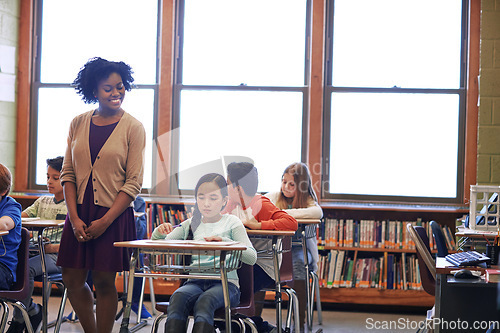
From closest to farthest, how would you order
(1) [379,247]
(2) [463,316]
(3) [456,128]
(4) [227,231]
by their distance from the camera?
1. (2) [463,316]
2. (4) [227,231]
3. (1) [379,247]
4. (3) [456,128]

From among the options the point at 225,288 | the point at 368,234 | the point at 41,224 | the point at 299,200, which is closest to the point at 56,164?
the point at 41,224

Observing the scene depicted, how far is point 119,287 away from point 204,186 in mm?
2625

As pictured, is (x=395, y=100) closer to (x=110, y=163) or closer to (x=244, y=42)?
(x=244, y=42)

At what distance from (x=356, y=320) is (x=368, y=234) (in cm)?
70

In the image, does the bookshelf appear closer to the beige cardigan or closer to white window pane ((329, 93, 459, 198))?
white window pane ((329, 93, 459, 198))

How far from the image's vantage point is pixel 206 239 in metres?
2.52

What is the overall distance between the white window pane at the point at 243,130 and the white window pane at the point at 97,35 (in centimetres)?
53

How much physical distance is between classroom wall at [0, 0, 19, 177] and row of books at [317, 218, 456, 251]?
2.81 meters

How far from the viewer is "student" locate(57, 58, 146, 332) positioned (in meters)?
2.75

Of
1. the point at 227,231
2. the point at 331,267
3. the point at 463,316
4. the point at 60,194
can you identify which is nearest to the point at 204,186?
the point at 227,231

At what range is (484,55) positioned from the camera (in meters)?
4.99

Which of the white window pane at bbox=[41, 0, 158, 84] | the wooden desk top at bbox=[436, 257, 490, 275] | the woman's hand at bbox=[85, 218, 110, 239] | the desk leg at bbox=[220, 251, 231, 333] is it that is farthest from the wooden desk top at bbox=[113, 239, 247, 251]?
the white window pane at bbox=[41, 0, 158, 84]

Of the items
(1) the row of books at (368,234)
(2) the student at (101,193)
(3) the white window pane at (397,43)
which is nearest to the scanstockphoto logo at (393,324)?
(1) the row of books at (368,234)

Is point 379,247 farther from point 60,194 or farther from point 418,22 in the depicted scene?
point 60,194
